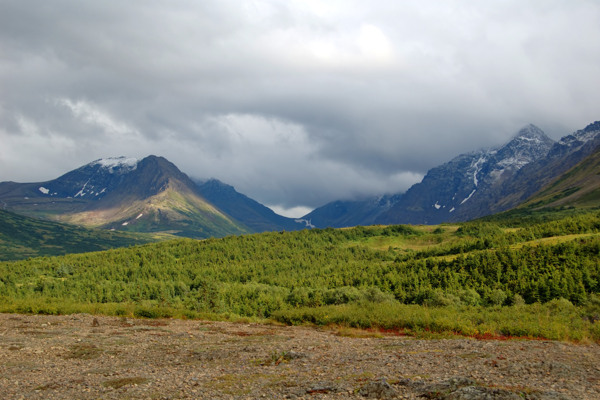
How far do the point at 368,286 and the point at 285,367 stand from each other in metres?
74.3

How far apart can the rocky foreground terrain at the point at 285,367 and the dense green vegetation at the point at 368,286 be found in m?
11.2

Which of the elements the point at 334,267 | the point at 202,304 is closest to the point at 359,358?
the point at 202,304

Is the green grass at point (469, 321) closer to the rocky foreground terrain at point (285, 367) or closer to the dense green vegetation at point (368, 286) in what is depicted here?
the dense green vegetation at point (368, 286)

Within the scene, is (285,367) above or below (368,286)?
above

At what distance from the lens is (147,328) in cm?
4259

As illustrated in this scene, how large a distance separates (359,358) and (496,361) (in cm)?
783

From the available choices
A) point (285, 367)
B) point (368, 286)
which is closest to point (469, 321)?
point (285, 367)

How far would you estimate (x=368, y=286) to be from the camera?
315ft

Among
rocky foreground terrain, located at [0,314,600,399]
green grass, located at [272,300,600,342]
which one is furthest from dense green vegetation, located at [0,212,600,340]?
rocky foreground terrain, located at [0,314,600,399]

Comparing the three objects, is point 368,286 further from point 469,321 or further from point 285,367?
point 285,367

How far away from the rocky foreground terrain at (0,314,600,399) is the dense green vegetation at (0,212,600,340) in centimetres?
1121

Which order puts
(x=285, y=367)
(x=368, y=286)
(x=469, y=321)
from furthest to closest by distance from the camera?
1. (x=368, y=286)
2. (x=469, y=321)
3. (x=285, y=367)

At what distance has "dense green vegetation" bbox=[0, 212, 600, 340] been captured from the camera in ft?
147

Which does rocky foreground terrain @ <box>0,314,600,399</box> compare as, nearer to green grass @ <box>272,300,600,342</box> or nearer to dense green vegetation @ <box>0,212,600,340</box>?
green grass @ <box>272,300,600,342</box>
